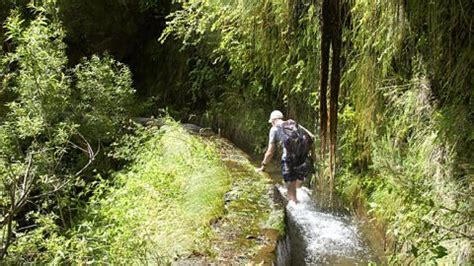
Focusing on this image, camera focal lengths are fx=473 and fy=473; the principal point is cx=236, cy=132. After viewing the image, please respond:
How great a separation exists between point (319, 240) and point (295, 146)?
3.89 feet

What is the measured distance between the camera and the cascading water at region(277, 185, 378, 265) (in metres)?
5.26

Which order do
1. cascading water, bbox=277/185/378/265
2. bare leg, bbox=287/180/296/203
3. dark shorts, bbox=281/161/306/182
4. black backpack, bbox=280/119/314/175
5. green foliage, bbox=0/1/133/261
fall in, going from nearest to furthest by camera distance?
cascading water, bbox=277/185/378/265 → green foliage, bbox=0/1/133/261 → black backpack, bbox=280/119/314/175 → dark shorts, bbox=281/161/306/182 → bare leg, bbox=287/180/296/203

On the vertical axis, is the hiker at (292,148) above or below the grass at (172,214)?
above

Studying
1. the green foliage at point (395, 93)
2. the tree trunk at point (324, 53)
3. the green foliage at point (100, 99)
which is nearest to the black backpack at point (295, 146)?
the green foliage at point (395, 93)

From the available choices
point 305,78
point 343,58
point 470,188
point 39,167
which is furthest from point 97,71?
A: point 470,188

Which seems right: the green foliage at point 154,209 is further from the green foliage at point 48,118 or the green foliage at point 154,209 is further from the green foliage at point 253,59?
the green foliage at point 253,59

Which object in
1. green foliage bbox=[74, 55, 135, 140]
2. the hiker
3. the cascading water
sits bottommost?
the cascading water

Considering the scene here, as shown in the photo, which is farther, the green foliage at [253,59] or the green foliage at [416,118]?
the green foliage at [253,59]

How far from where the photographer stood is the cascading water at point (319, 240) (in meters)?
5.26

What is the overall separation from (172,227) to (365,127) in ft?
8.06

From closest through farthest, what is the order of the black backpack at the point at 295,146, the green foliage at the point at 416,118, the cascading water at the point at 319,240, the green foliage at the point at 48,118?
the green foliage at the point at 416,118, the cascading water at the point at 319,240, the green foliage at the point at 48,118, the black backpack at the point at 295,146

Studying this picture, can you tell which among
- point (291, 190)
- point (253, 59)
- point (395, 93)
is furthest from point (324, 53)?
Result: point (253, 59)

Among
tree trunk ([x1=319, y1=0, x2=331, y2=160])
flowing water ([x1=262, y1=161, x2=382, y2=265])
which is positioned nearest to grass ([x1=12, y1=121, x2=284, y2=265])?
flowing water ([x1=262, y1=161, x2=382, y2=265])

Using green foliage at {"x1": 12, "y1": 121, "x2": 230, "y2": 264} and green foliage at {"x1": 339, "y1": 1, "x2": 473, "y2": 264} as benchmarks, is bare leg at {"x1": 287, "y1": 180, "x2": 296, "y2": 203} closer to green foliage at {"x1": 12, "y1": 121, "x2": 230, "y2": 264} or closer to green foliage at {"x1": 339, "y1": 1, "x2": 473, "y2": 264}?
green foliage at {"x1": 12, "y1": 121, "x2": 230, "y2": 264}
